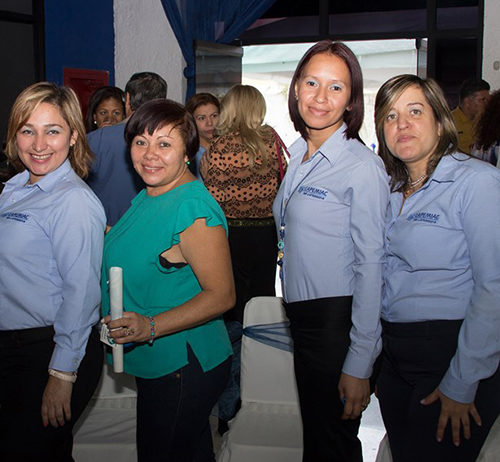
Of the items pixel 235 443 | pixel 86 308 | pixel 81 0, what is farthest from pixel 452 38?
pixel 86 308

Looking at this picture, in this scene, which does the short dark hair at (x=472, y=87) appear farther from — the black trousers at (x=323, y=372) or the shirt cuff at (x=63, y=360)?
the shirt cuff at (x=63, y=360)

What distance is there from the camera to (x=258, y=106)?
3623 mm

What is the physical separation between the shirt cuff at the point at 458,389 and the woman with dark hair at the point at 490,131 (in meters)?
2.04

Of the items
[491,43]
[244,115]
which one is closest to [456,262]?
[244,115]

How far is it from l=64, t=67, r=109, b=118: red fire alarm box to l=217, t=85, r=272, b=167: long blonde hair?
258 cm

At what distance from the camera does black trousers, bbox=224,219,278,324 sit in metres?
3.63

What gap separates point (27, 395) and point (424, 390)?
1.04 meters

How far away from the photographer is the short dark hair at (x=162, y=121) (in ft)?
5.82

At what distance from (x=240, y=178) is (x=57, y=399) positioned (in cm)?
205

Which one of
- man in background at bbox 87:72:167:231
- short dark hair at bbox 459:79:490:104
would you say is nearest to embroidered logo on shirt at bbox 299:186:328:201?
man in background at bbox 87:72:167:231

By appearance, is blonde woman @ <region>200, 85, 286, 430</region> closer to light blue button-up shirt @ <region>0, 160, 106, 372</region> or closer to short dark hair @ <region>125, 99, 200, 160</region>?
short dark hair @ <region>125, 99, 200, 160</region>

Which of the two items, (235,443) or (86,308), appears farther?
(235,443)

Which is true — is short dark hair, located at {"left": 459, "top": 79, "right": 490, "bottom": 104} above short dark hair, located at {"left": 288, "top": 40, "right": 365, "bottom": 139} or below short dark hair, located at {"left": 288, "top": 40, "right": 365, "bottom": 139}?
above

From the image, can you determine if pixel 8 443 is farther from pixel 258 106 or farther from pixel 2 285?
pixel 258 106
